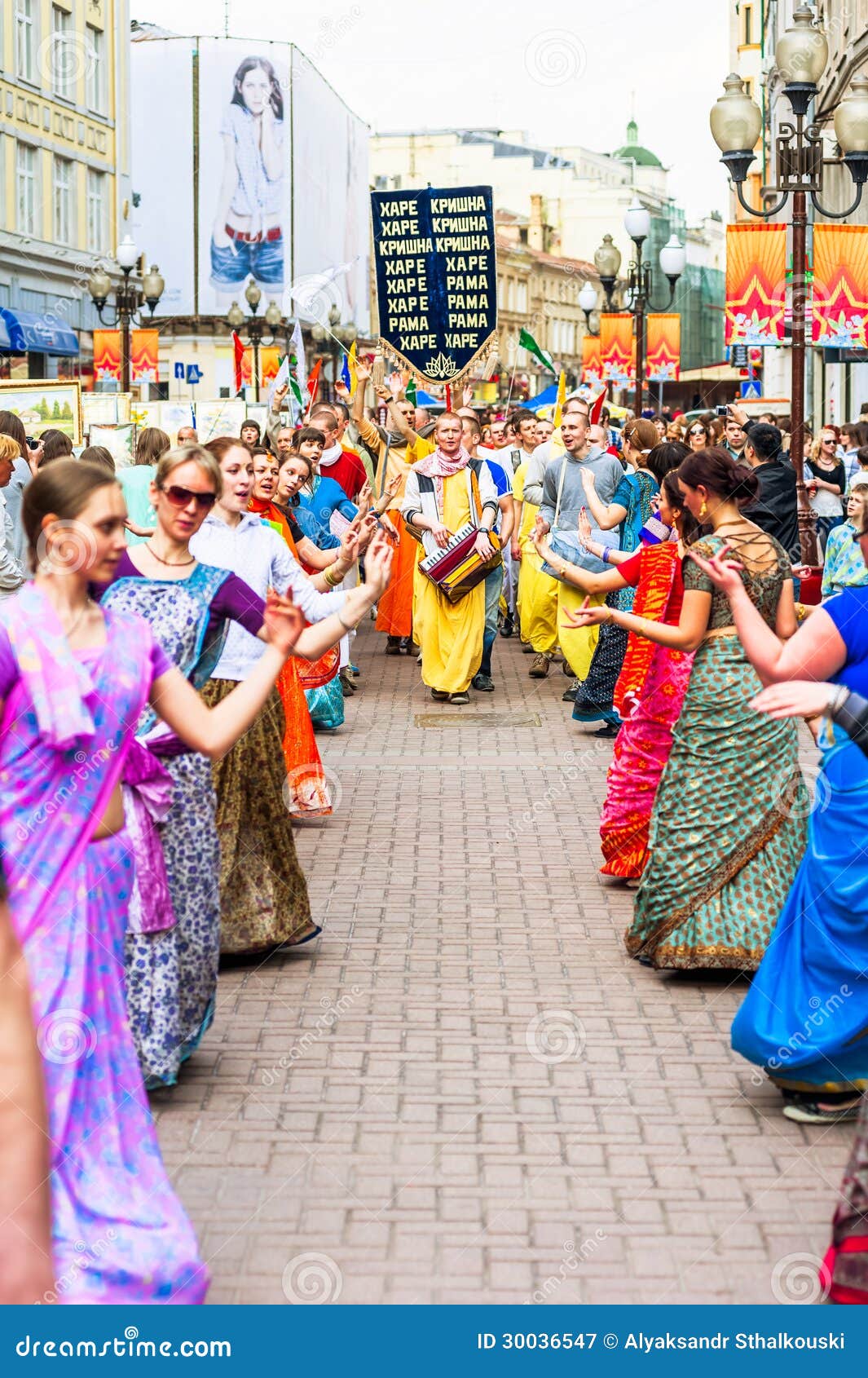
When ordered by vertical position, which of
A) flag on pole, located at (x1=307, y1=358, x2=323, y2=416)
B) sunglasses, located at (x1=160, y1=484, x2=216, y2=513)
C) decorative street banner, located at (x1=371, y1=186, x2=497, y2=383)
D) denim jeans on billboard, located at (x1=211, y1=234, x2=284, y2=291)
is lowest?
sunglasses, located at (x1=160, y1=484, x2=216, y2=513)

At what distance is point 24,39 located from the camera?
39.2 meters

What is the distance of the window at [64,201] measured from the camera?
1645 inches

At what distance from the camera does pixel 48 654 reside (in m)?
3.78

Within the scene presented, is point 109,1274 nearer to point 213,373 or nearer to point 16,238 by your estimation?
point 16,238

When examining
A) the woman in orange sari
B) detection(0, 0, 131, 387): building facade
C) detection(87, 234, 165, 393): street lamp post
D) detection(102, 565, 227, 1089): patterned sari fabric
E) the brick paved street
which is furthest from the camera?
detection(0, 0, 131, 387): building facade

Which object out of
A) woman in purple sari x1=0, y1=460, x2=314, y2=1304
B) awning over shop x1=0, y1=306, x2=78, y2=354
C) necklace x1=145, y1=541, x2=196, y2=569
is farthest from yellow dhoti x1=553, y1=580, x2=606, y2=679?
awning over shop x1=0, y1=306, x2=78, y2=354

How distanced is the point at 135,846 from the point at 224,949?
162cm

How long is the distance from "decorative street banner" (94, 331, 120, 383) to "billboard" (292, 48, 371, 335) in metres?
35.8

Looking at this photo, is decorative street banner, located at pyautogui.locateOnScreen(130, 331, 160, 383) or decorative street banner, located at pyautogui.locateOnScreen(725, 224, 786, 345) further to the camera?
decorative street banner, located at pyautogui.locateOnScreen(130, 331, 160, 383)

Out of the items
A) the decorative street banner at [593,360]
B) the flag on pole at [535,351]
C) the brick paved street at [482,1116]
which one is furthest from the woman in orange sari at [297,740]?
the decorative street banner at [593,360]

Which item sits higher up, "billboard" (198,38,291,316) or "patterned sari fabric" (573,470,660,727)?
"billboard" (198,38,291,316)

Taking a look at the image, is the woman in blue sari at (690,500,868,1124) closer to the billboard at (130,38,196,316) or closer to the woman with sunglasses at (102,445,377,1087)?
the woman with sunglasses at (102,445,377,1087)

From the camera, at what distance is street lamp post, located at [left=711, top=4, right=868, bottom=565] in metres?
13.9

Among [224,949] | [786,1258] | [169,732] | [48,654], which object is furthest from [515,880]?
[48,654]
